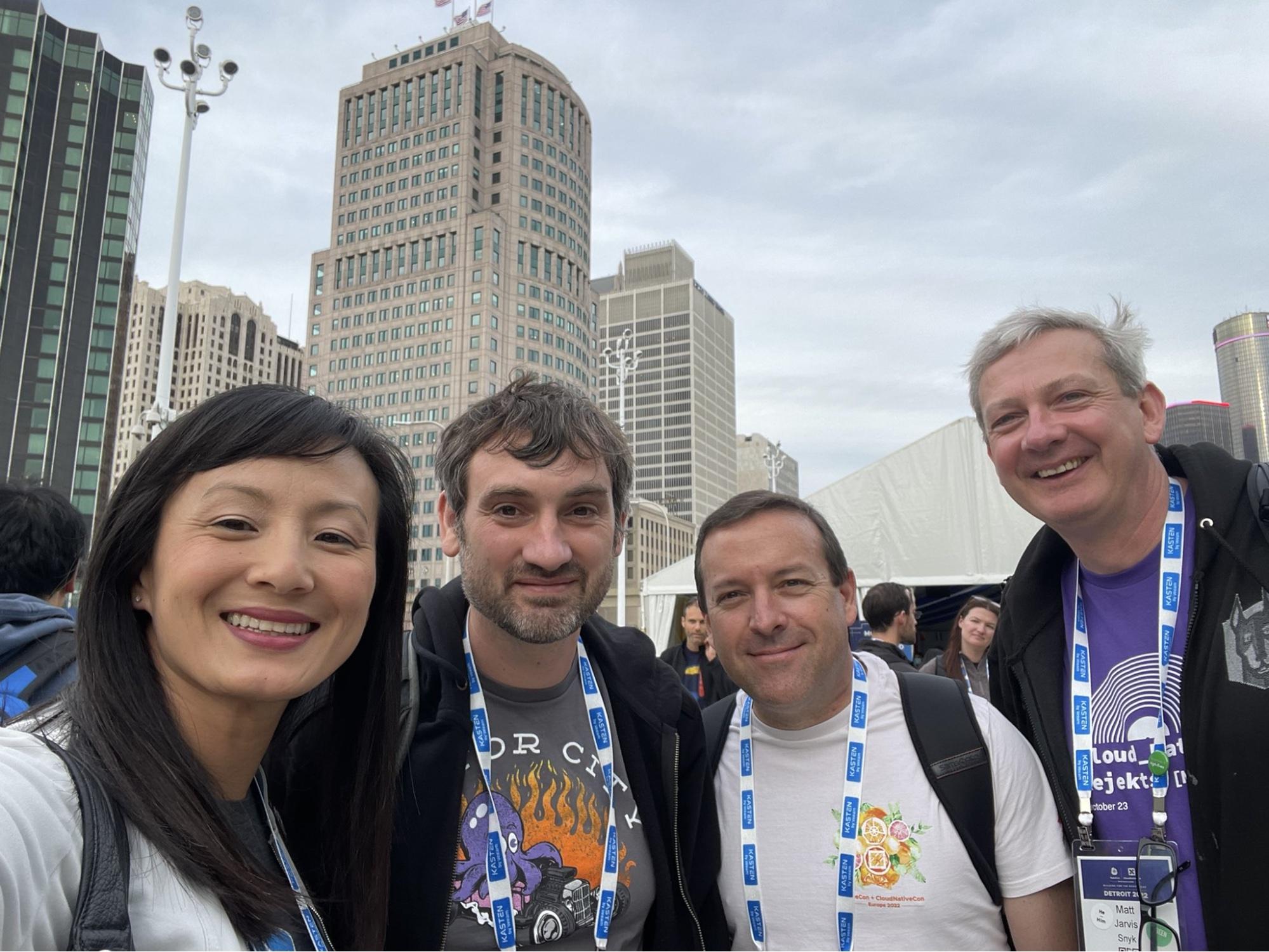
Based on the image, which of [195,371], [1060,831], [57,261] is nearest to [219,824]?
[1060,831]

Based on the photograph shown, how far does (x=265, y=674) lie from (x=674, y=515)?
111269 mm

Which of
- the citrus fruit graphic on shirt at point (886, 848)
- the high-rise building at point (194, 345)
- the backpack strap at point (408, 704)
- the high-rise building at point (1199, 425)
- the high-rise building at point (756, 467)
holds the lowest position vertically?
the citrus fruit graphic on shirt at point (886, 848)

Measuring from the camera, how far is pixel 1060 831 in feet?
7.06

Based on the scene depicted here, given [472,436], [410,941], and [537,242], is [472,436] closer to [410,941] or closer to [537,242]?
[410,941]

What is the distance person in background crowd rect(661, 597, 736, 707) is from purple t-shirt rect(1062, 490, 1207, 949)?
5.28 meters

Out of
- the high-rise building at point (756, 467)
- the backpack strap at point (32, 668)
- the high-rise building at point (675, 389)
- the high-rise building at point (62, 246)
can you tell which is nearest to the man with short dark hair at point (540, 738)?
the backpack strap at point (32, 668)

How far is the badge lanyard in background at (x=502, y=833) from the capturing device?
6.35 feet

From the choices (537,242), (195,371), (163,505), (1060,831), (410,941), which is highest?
(537,242)

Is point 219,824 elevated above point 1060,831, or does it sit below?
above

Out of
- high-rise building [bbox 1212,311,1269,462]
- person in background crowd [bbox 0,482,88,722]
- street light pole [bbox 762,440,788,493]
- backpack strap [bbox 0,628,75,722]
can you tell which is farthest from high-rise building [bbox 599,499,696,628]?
backpack strap [bbox 0,628,75,722]

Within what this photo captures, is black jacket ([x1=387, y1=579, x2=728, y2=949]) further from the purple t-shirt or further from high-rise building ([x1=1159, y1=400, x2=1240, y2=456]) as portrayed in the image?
high-rise building ([x1=1159, y1=400, x2=1240, y2=456])

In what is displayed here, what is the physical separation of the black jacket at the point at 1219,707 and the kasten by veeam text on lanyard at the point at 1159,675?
0.13 ft

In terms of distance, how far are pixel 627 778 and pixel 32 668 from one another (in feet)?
6.82

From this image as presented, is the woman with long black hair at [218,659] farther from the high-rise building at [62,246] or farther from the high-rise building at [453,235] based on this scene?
the high-rise building at [453,235]
